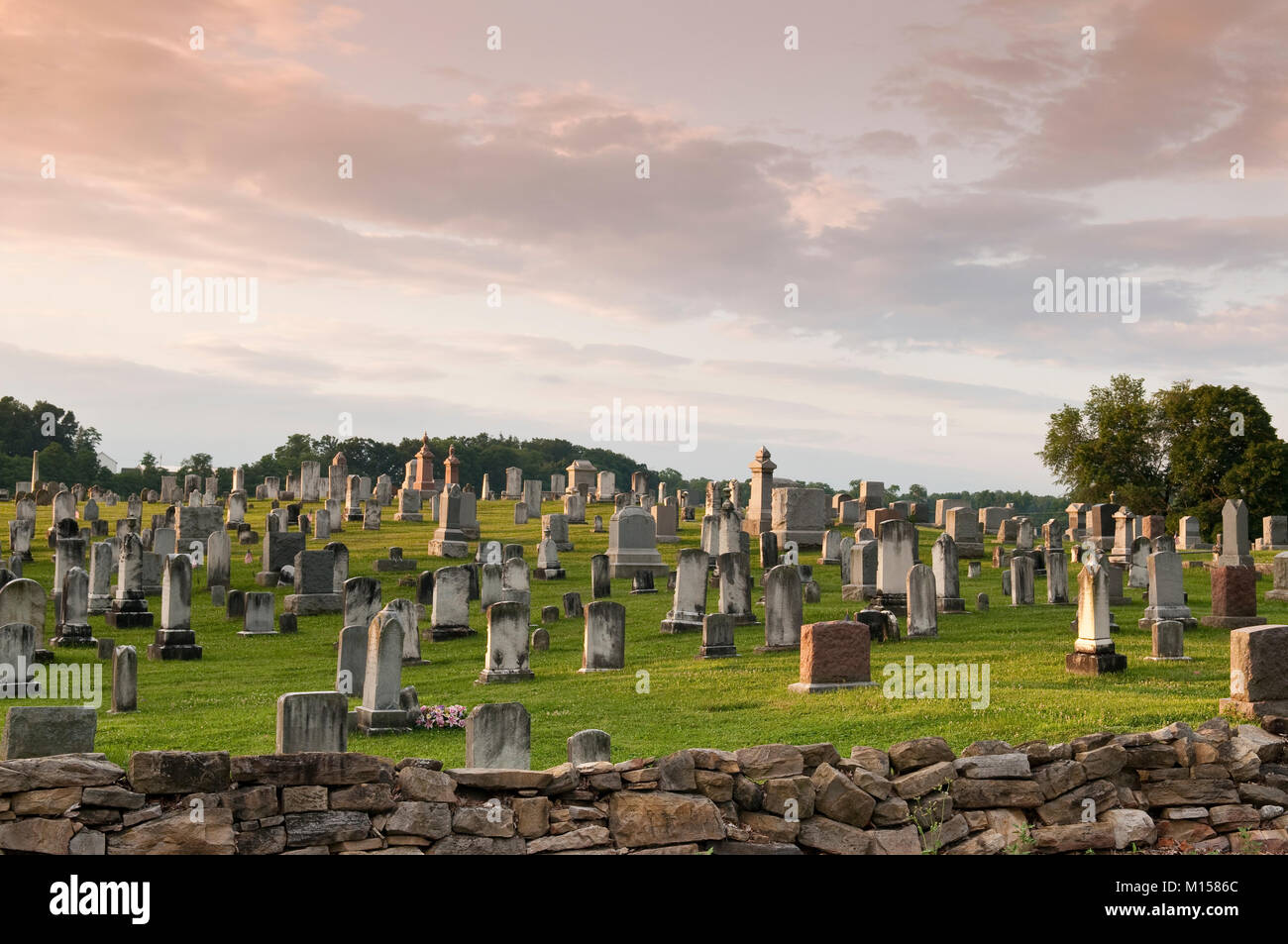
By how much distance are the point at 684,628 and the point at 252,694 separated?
835 centimetres

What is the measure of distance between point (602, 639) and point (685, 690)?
2.55 meters

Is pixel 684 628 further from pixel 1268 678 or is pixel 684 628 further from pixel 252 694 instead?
pixel 1268 678

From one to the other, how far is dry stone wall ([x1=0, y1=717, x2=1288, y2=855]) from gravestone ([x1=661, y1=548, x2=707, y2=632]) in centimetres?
1149

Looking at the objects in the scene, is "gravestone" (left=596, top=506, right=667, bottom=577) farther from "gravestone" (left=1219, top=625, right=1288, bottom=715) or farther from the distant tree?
the distant tree

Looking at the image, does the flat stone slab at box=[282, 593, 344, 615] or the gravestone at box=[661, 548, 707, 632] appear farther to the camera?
the flat stone slab at box=[282, 593, 344, 615]

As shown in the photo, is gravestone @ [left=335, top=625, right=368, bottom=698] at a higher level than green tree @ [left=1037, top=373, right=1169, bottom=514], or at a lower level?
lower

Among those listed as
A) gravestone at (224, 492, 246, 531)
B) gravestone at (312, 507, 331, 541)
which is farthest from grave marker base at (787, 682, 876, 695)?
gravestone at (224, 492, 246, 531)

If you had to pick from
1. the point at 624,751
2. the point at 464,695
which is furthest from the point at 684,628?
the point at 624,751

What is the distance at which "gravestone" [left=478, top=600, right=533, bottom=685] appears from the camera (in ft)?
57.4

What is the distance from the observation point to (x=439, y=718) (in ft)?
47.2

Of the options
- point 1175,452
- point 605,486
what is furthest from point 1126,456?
point 605,486

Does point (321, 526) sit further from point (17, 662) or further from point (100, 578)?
point (17, 662)

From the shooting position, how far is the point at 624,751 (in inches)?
484

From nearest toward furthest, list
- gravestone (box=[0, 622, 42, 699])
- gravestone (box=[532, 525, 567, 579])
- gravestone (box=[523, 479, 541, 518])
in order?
gravestone (box=[0, 622, 42, 699])
gravestone (box=[532, 525, 567, 579])
gravestone (box=[523, 479, 541, 518])
